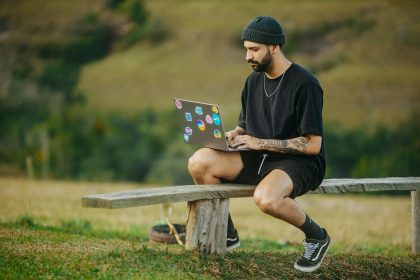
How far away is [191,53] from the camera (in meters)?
42.6

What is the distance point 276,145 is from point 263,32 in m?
1.09

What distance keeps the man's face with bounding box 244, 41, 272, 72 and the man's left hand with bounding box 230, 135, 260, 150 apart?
71cm

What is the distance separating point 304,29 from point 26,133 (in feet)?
58.5

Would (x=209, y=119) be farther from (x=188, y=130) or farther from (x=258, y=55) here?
(x=258, y=55)

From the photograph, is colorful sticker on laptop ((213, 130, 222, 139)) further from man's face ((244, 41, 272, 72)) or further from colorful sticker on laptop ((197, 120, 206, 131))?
man's face ((244, 41, 272, 72))

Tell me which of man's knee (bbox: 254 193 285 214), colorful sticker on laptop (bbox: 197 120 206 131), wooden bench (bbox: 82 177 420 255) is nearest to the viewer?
wooden bench (bbox: 82 177 420 255)

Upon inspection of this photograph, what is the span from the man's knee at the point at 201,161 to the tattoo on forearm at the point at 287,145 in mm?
541

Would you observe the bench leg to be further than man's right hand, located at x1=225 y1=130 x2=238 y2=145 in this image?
No

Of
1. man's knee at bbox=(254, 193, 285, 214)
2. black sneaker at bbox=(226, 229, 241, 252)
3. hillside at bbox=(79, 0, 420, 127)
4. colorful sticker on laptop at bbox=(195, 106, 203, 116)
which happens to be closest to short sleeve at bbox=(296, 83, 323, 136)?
man's knee at bbox=(254, 193, 285, 214)

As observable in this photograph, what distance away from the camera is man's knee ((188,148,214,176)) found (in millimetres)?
6777

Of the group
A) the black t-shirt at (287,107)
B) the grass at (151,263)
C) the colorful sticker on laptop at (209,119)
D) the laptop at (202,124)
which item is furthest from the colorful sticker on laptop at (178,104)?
the grass at (151,263)

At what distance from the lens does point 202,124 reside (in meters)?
6.67

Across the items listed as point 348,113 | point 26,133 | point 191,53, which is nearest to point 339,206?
point 348,113

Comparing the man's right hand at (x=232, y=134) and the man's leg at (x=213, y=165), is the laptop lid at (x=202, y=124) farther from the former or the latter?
the man's right hand at (x=232, y=134)
